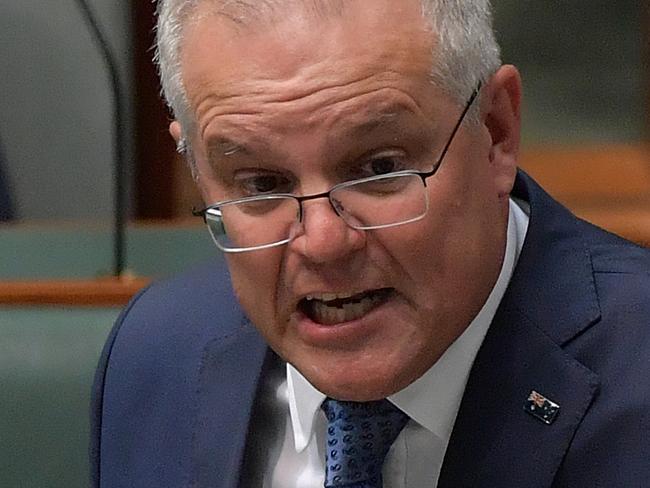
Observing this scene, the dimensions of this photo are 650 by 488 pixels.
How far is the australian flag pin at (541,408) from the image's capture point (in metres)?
1.19

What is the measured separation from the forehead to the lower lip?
0.20 metres

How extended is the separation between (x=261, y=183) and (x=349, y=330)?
160 millimetres

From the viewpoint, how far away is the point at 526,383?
122 centimetres

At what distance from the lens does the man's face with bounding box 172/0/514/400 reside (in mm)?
1046

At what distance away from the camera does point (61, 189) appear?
3117 millimetres

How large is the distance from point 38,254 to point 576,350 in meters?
1.07

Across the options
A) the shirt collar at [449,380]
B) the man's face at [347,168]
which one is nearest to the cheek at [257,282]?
the man's face at [347,168]

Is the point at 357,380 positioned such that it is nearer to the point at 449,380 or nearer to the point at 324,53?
the point at 449,380

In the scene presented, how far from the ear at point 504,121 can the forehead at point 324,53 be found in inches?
4.1

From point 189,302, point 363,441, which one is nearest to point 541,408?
point 363,441

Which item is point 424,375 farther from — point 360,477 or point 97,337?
point 97,337

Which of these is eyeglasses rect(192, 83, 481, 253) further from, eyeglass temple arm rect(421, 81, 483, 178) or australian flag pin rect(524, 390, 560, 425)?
australian flag pin rect(524, 390, 560, 425)

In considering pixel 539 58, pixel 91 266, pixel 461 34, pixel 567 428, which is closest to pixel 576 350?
pixel 567 428

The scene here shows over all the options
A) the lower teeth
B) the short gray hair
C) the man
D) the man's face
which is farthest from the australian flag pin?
the short gray hair
